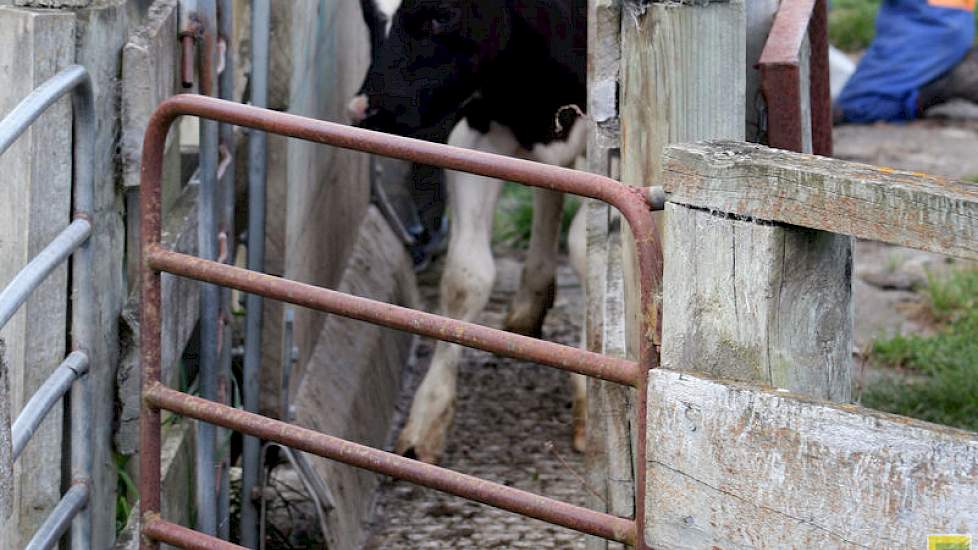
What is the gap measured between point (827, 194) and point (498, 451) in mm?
3041

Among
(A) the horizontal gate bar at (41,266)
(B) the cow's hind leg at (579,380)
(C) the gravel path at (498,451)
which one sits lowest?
(C) the gravel path at (498,451)

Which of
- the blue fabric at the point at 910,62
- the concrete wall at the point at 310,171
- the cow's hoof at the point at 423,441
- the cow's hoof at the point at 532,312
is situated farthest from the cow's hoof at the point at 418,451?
the blue fabric at the point at 910,62

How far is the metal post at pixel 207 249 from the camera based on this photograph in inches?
124

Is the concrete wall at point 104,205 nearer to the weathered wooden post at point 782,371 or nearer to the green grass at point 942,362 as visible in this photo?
the weathered wooden post at point 782,371

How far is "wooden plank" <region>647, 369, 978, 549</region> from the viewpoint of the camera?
1.89m

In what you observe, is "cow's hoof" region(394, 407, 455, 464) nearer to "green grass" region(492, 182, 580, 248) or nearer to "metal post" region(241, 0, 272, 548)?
"metal post" region(241, 0, 272, 548)

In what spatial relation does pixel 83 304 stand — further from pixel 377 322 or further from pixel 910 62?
pixel 910 62

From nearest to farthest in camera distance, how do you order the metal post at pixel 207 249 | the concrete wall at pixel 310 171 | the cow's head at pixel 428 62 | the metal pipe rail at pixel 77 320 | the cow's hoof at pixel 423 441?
the metal pipe rail at pixel 77 320 < the metal post at pixel 207 249 < the concrete wall at pixel 310 171 < the cow's head at pixel 428 62 < the cow's hoof at pixel 423 441

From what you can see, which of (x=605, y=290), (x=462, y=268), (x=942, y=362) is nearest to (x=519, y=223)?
(x=462, y=268)

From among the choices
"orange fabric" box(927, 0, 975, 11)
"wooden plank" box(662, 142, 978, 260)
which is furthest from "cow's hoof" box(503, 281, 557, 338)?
"orange fabric" box(927, 0, 975, 11)

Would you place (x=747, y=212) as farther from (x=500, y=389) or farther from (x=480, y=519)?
(x=500, y=389)

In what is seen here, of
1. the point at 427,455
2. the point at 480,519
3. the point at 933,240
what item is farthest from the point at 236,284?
the point at 427,455

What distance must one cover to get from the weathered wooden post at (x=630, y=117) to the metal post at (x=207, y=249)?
884mm

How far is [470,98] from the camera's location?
15.8 feet
